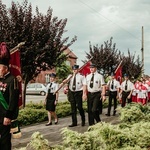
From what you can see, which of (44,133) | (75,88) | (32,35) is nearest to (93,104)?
(75,88)

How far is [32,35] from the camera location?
538 inches

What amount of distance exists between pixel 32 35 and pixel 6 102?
8.46m

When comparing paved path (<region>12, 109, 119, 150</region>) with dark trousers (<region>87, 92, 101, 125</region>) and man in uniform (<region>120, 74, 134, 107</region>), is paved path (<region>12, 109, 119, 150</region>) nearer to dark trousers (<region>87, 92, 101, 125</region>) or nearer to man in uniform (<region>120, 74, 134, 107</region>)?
dark trousers (<region>87, 92, 101, 125</region>)

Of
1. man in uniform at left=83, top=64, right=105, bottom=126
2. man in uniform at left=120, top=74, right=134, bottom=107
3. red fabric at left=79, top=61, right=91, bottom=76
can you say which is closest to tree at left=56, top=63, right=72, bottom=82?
red fabric at left=79, top=61, right=91, bottom=76

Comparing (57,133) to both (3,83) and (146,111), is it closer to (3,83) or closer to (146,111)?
(146,111)

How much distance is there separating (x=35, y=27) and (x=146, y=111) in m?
5.41

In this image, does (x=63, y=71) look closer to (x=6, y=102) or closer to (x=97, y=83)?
(x=97, y=83)

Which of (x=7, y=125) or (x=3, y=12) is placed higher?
(x=3, y=12)

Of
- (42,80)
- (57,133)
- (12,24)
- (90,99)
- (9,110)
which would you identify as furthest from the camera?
(42,80)

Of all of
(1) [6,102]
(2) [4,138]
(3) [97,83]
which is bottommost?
(2) [4,138]

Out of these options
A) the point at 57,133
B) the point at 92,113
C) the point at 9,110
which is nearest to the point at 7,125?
the point at 9,110

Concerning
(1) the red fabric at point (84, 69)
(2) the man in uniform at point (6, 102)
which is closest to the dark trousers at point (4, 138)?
(2) the man in uniform at point (6, 102)

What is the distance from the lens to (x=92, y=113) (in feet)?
34.3

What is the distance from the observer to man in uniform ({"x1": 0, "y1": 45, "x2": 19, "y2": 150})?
5375mm
